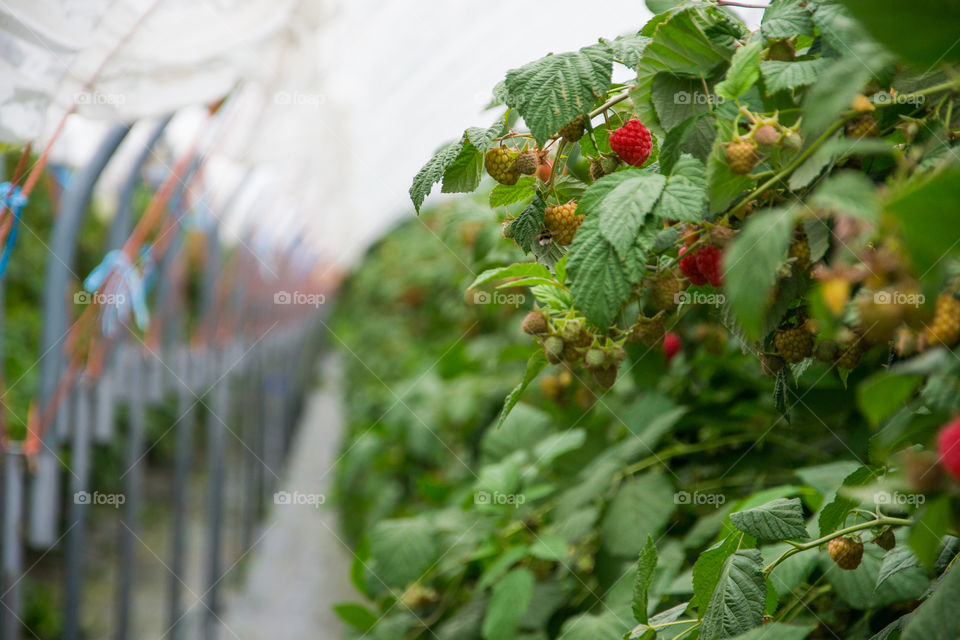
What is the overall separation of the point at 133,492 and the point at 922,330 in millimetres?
2200

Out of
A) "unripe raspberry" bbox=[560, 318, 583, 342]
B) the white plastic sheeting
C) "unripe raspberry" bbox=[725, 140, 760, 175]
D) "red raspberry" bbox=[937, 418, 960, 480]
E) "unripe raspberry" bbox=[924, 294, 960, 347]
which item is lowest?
"red raspberry" bbox=[937, 418, 960, 480]

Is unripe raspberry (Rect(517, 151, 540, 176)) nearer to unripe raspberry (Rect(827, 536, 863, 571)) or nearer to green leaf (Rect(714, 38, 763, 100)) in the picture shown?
green leaf (Rect(714, 38, 763, 100))

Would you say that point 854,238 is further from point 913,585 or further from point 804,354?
point 913,585

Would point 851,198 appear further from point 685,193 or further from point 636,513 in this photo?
point 636,513

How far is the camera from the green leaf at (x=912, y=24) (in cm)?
33

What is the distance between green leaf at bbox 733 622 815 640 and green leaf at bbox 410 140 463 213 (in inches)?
14.6

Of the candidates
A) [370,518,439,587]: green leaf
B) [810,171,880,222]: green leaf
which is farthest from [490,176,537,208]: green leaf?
[370,518,439,587]: green leaf

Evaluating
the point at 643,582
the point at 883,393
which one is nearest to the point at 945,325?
the point at 883,393

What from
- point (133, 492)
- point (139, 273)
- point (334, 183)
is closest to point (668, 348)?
point (133, 492)

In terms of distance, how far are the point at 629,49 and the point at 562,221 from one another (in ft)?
0.45

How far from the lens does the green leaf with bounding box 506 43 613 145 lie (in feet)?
1.75

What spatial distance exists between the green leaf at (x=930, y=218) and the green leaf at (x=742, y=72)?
21 cm

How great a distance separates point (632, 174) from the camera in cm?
54

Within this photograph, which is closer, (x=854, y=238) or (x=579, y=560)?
(x=854, y=238)
